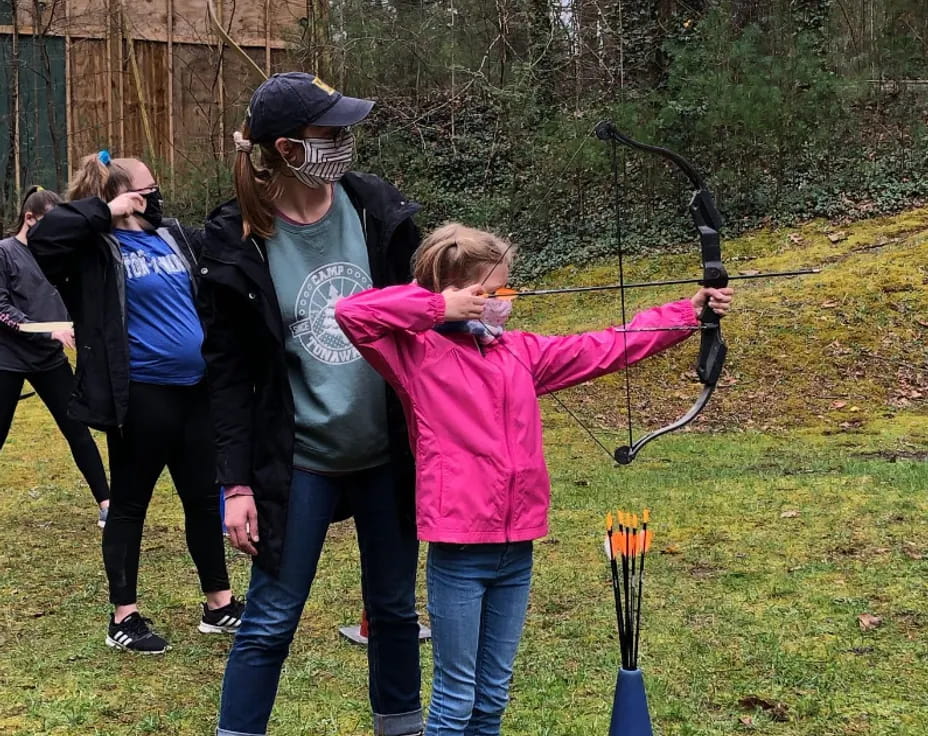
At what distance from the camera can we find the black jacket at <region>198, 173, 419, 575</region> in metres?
2.44

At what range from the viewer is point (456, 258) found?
248cm

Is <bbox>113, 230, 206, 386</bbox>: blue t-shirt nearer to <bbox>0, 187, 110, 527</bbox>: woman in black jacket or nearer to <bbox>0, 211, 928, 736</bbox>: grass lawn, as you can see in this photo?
<bbox>0, 211, 928, 736</bbox>: grass lawn

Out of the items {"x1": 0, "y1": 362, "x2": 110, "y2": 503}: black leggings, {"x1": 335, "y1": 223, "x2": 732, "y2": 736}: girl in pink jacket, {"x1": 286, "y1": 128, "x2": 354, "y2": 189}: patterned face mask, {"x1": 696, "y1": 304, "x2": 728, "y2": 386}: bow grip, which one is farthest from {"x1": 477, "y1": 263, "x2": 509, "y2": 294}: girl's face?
{"x1": 0, "y1": 362, "x2": 110, "y2": 503}: black leggings

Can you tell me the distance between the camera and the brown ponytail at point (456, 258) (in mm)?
2480

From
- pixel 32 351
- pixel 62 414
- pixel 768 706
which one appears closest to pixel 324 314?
pixel 768 706

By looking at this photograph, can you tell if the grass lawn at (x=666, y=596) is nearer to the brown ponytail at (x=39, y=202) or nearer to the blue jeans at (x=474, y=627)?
the blue jeans at (x=474, y=627)

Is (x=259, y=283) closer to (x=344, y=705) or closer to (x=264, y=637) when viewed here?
(x=264, y=637)

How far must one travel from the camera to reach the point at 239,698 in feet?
8.36

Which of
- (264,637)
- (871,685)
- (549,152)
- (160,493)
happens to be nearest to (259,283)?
(264,637)

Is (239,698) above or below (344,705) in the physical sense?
above

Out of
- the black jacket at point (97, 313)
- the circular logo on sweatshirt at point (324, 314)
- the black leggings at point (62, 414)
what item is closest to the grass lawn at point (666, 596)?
the black leggings at point (62, 414)

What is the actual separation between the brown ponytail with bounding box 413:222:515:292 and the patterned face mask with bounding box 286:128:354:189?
0.26 m

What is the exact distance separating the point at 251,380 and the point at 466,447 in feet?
1.72

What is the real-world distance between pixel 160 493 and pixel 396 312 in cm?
446
